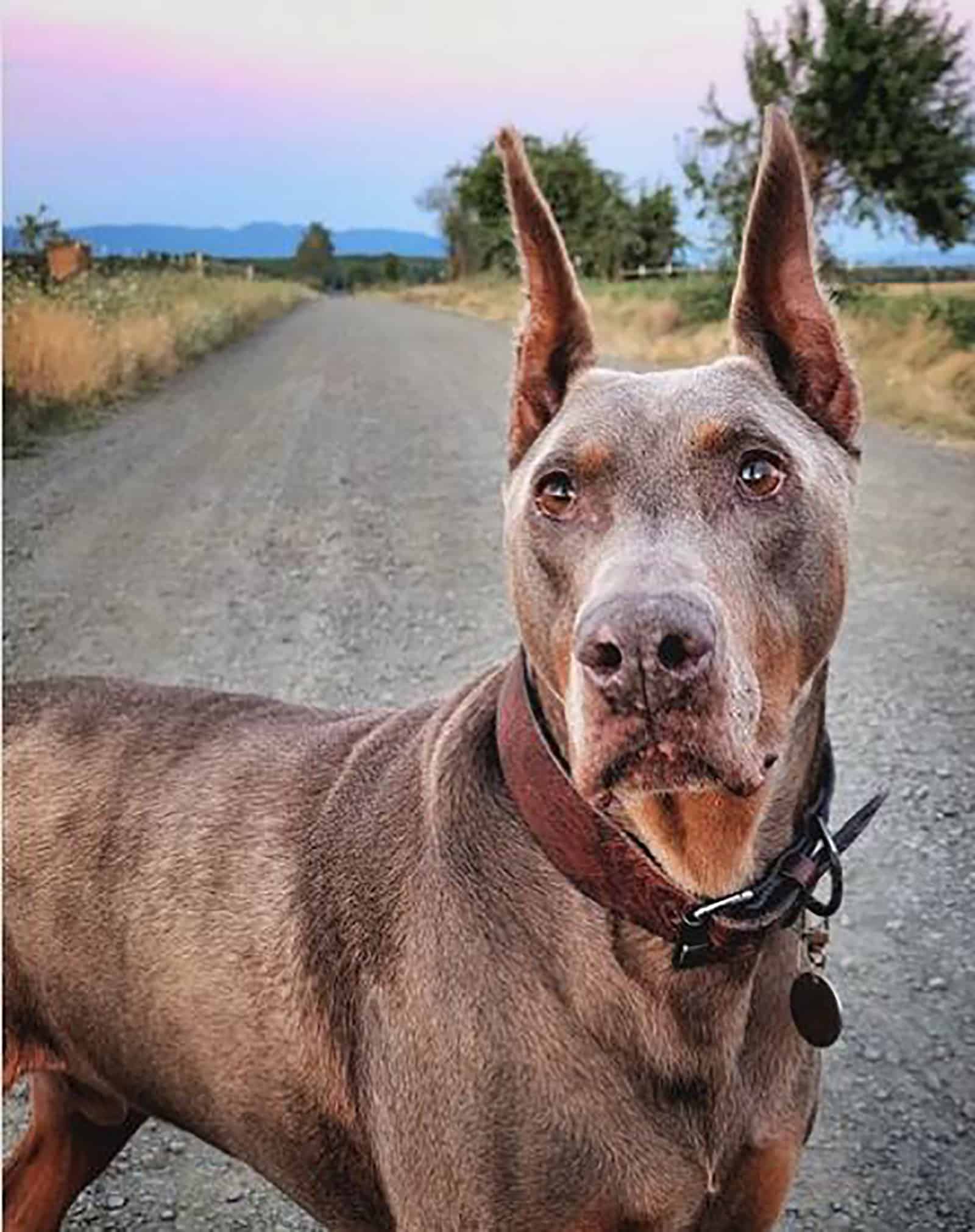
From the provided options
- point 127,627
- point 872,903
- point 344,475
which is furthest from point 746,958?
point 344,475

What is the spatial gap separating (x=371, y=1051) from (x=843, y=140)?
12.4 feet

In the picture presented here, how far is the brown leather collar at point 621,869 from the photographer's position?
182 cm

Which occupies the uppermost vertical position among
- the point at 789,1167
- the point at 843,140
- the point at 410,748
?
the point at 843,140

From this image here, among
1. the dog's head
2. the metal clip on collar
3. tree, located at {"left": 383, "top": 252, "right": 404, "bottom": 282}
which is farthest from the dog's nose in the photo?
→ tree, located at {"left": 383, "top": 252, "right": 404, "bottom": 282}

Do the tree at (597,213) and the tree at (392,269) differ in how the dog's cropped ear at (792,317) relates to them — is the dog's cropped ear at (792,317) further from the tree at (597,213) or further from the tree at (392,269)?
the tree at (392,269)

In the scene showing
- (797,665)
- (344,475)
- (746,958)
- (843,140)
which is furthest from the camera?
(344,475)

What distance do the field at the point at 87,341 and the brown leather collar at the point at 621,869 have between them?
8.66m

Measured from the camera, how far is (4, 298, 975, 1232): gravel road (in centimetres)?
292

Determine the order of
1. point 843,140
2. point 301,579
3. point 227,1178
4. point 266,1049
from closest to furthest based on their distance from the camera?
1. point 266,1049
2. point 227,1178
3. point 843,140
4. point 301,579

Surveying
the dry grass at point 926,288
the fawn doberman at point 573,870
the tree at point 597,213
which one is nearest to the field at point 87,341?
the tree at point 597,213

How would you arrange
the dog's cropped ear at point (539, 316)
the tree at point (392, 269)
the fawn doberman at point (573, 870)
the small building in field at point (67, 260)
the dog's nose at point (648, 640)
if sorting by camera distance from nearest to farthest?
1. the dog's nose at point (648, 640)
2. the fawn doberman at point (573, 870)
3. the dog's cropped ear at point (539, 316)
4. the small building in field at point (67, 260)
5. the tree at point (392, 269)

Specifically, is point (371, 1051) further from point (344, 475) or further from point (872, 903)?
point (344, 475)

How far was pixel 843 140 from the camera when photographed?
4961 millimetres

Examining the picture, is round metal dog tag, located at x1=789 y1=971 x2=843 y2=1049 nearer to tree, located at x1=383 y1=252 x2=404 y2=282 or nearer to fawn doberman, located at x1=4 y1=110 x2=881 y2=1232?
fawn doberman, located at x1=4 y1=110 x2=881 y2=1232
